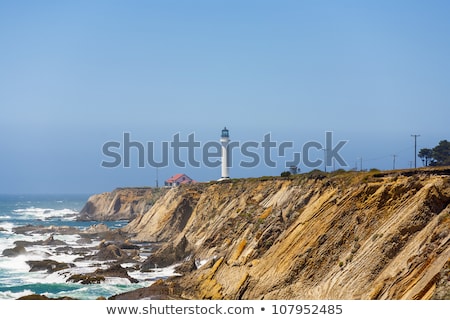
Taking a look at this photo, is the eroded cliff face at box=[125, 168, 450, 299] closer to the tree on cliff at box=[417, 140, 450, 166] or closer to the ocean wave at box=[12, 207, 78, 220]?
the tree on cliff at box=[417, 140, 450, 166]

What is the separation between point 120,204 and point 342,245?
10251cm

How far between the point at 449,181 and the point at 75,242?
55.0 metres

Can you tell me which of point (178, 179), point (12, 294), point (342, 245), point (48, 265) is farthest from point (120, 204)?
point (342, 245)

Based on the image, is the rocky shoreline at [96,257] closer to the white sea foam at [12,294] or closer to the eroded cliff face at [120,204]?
the white sea foam at [12,294]

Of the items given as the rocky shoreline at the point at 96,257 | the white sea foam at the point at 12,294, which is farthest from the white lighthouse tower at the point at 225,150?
the white sea foam at the point at 12,294

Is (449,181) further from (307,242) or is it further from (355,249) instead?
(307,242)

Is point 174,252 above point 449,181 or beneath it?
beneath

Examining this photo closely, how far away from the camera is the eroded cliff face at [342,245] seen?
88.6 feet

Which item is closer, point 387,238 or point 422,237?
point 422,237

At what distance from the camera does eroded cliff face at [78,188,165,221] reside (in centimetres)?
12619

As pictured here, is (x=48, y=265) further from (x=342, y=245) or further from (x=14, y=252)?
(x=342, y=245)

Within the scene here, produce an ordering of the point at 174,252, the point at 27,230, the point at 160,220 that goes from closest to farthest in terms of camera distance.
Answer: the point at 174,252 < the point at 160,220 < the point at 27,230

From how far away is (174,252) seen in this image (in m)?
55.0
